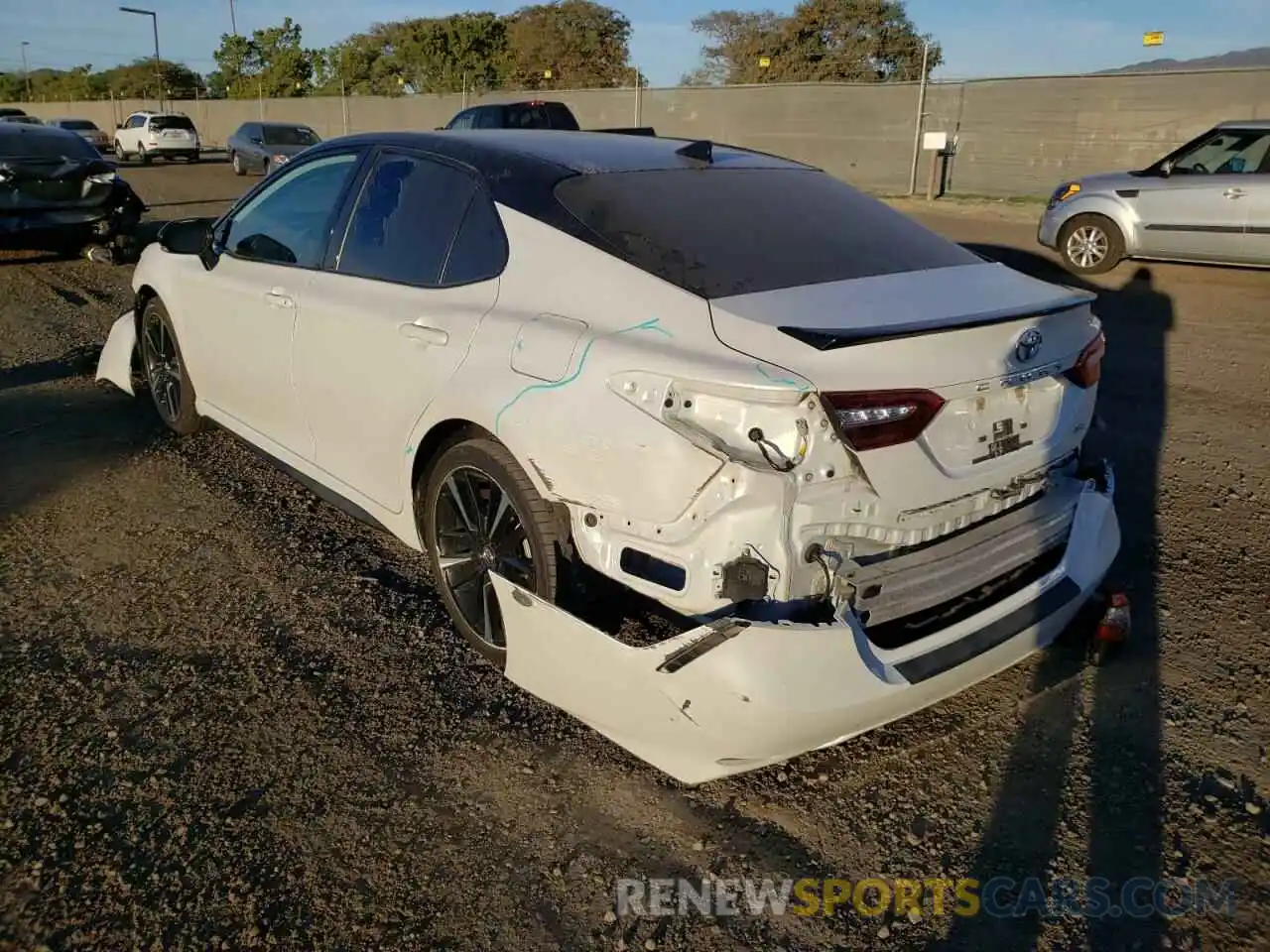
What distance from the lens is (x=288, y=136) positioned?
2592cm

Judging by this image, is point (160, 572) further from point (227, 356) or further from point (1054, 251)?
point (1054, 251)

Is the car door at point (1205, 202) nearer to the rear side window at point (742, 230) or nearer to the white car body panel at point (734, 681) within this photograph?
the rear side window at point (742, 230)

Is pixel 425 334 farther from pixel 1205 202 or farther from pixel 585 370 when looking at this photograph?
pixel 1205 202

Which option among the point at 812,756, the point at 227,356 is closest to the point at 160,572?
the point at 227,356

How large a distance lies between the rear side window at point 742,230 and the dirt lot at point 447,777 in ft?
4.58

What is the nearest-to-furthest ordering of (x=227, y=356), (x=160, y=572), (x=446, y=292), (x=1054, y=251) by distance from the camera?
(x=446, y=292)
(x=160, y=572)
(x=227, y=356)
(x=1054, y=251)

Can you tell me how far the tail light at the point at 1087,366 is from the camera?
291 centimetres

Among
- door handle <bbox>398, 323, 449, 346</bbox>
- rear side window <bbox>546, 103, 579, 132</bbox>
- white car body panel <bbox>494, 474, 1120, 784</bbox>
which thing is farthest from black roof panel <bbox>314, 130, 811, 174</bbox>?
rear side window <bbox>546, 103, 579, 132</bbox>

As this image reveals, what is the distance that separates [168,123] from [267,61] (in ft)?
122

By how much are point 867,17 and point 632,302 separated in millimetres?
40292

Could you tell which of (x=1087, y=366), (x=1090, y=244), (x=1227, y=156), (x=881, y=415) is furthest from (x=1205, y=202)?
(x=881, y=415)

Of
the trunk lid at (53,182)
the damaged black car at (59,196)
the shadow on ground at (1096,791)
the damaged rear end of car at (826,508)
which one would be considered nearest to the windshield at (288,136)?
the damaged black car at (59,196)

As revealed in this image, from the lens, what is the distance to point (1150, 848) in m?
2.46

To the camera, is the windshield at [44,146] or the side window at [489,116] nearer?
the windshield at [44,146]
